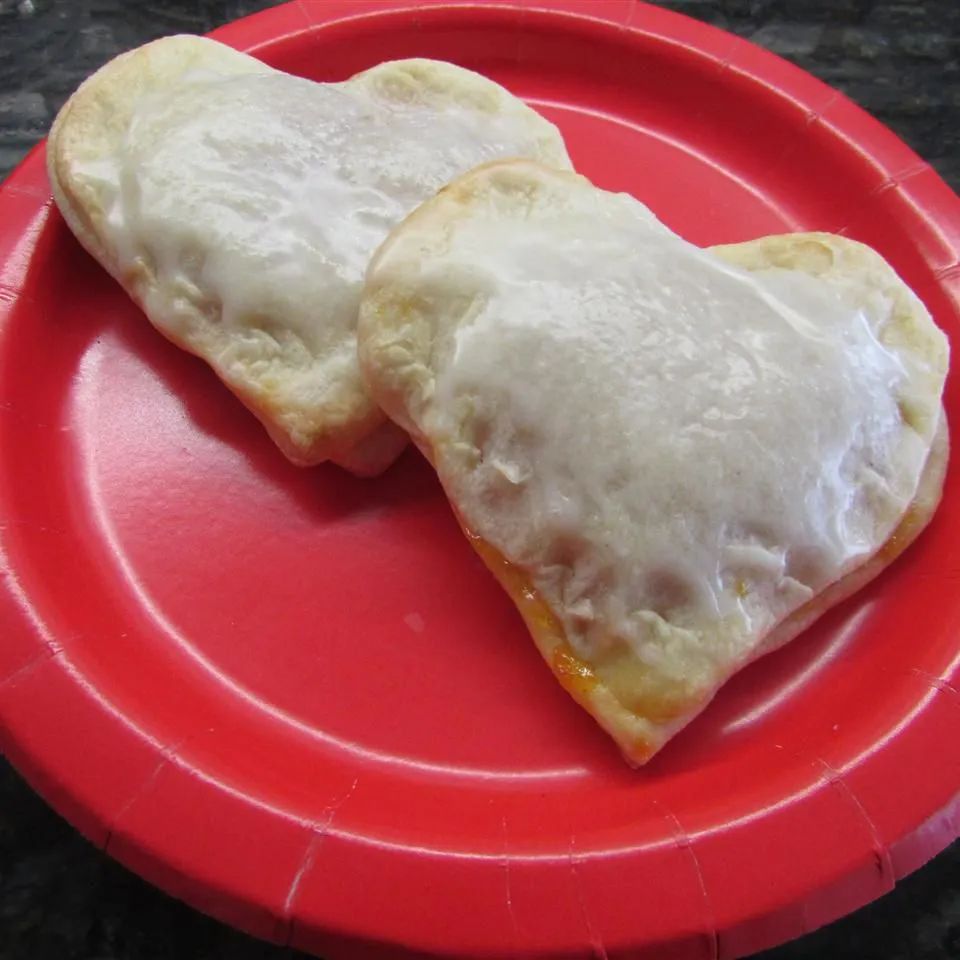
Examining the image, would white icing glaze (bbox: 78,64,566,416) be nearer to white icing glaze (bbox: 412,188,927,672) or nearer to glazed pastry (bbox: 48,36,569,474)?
glazed pastry (bbox: 48,36,569,474)

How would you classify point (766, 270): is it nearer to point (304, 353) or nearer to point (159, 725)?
point (304, 353)

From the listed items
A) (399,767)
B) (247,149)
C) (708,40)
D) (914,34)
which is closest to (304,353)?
(247,149)

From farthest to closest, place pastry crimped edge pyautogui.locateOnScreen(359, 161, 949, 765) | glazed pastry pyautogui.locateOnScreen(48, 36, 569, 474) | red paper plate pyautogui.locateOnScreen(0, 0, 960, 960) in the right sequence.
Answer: glazed pastry pyautogui.locateOnScreen(48, 36, 569, 474)
pastry crimped edge pyautogui.locateOnScreen(359, 161, 949, 765)
red paper plate pyautogui.locateOnScreen(0, 0, 960, 960)

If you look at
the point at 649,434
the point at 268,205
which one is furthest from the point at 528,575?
the point at 268,205

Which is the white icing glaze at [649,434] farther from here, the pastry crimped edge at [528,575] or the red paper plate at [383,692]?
the red paper plate at [383,692]

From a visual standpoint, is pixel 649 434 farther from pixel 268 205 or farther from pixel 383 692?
pixel 268 205

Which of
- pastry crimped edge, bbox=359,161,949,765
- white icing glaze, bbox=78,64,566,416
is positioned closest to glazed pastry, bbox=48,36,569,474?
white icing glaze, bbox=78,64,566,416
